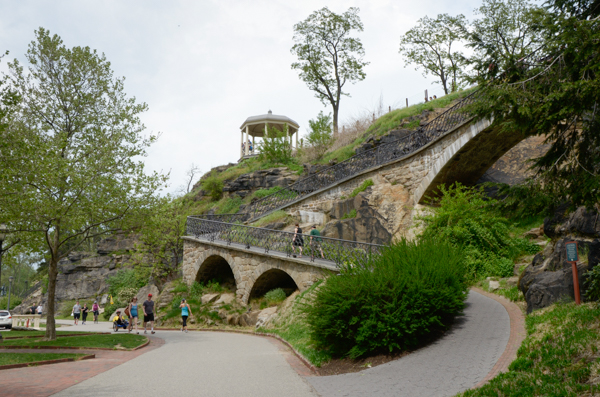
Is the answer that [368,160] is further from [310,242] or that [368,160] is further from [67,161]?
[67,161]

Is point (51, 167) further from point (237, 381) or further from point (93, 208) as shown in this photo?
point (237, 381)

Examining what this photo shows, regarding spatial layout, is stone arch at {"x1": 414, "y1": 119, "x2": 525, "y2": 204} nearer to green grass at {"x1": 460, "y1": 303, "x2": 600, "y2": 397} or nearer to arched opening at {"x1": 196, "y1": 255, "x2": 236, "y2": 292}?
arched opening at {"x1": 196, "y1": 255, "x2": 236, "y2": 292}

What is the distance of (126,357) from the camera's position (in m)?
10.1

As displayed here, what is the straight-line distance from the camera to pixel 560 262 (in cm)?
882

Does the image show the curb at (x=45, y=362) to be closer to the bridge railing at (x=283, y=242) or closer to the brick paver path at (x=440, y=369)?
the brick paver path at (x=440, y=369)

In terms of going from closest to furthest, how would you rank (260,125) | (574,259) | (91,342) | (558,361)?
(558,361)
(574,259)
(91,342)
(260,125)

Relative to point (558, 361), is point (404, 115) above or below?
above

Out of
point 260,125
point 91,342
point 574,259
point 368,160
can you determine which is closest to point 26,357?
point 91,342

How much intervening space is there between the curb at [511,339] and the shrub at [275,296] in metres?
8.68

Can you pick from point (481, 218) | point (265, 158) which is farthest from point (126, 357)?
point (265, 158)

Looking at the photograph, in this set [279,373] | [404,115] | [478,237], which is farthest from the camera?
[404,115]

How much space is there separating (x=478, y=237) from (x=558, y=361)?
851cm

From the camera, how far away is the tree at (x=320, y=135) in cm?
3137

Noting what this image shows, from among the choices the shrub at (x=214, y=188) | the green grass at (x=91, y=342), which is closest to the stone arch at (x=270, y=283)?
the green grass at (x=91, y=342)
